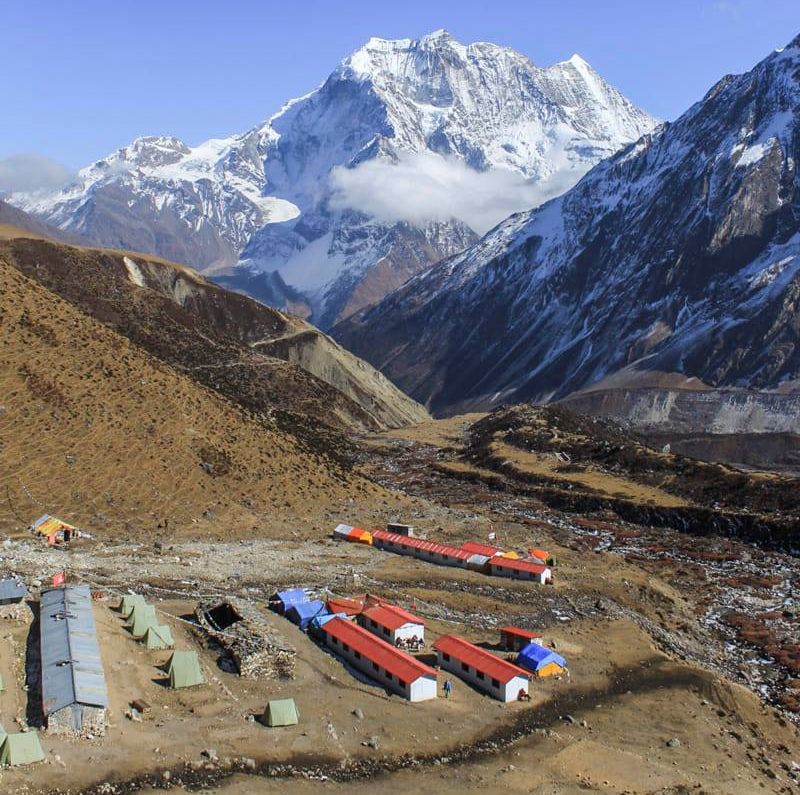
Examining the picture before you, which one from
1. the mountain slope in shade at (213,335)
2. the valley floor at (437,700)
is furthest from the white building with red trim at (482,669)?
the mountain slope in shade at (213,335)

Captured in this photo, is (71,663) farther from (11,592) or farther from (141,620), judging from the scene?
(11,592)

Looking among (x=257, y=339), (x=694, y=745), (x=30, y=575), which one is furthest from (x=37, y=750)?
(x=257, y=339)

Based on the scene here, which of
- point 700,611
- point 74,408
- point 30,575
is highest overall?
point 74,408

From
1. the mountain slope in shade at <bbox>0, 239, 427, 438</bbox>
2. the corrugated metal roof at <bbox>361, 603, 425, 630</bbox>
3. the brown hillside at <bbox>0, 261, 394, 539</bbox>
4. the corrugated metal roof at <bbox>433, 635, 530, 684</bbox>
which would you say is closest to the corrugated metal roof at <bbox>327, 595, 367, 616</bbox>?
the corrugated metal roof at <bbox>361, 603, 425, 630</bbox>

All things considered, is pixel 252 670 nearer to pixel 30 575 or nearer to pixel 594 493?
pixel 30 575

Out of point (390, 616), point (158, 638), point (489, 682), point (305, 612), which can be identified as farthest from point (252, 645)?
point (489, 682)

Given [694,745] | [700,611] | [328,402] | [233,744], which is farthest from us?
[328,402]
